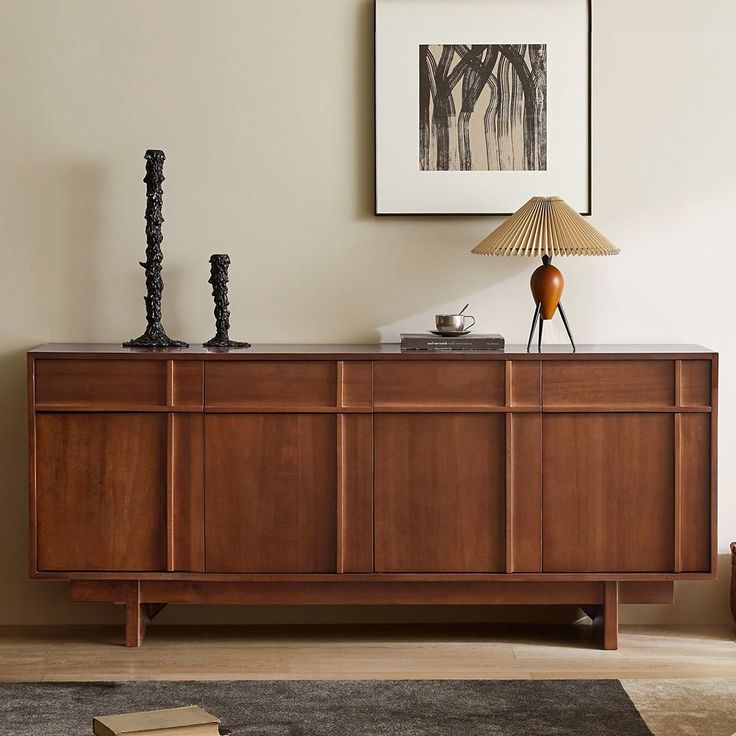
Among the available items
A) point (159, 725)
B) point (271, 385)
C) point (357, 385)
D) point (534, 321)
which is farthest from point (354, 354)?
point (159, 725)

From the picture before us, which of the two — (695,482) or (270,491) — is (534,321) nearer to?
(695,482)

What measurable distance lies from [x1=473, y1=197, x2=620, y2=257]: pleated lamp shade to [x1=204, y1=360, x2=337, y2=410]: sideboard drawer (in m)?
0.67

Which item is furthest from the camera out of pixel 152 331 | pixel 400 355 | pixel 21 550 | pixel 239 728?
pixel 21 550

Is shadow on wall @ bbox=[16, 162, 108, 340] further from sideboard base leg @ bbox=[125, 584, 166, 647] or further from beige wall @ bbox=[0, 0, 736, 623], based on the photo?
sideboard base leg @ bbox=[125, 584, 166, 647]

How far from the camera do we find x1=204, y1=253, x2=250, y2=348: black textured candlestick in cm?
351

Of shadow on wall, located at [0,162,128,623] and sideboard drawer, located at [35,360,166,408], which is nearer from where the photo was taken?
sideboard drawer, located at [35,360,166,408]

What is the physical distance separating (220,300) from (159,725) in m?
1.89

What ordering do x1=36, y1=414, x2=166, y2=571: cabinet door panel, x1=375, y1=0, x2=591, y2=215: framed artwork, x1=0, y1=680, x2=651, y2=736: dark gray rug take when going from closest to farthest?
x1=0, y1=680, x2=651, y2=736: dark gray rug < x1=36, y1=414, x2=166, y2=571: cabinet door panel < x1=375, y1=0, x2=591, y2=215: framed artwork

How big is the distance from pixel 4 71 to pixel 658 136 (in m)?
2.23

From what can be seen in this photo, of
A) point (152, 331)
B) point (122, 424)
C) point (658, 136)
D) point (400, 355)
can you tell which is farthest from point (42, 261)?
point (658, 136)

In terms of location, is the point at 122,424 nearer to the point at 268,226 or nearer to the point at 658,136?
the point at 268,226

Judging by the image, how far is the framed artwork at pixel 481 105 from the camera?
3.64m

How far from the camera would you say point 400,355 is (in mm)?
3303

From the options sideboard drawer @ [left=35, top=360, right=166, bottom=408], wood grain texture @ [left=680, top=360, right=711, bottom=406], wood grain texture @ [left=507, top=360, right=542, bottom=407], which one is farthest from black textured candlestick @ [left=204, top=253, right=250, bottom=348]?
wood grain texture @ [left=680, top=360, right=711, bottom=406]
